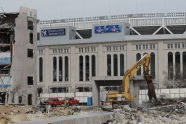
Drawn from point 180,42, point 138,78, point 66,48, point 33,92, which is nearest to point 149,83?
point 138,78

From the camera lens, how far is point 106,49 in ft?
464

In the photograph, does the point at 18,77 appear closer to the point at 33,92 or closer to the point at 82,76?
the point at 33,92

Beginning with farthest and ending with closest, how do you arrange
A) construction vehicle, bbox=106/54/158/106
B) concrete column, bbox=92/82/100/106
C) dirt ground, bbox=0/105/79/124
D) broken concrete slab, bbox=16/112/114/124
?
concrete column, bbox=92/82/100/106 < construction vehicle, bbox=106/54/158/106 < dirt ground, bbox=0/105/79/124 < broken concrete slab, bbox=16/112/114/124

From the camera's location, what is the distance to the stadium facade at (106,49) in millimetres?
135750

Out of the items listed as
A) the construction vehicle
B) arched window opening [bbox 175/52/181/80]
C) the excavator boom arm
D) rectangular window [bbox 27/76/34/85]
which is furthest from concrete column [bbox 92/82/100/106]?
arched window opening [bbox 175/52/181/80]

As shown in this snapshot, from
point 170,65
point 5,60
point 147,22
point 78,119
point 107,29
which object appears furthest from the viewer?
point 147,22

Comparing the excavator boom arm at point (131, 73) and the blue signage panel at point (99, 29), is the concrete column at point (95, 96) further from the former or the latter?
the blue signage panel at point (99, 29)

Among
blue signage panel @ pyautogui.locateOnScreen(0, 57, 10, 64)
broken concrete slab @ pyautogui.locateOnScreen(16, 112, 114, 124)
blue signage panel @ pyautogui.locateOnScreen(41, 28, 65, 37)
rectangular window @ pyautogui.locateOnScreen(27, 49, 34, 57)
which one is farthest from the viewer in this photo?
blue signage panel @ pyautogui.locateOnScreen(41, 28, 65, 37)

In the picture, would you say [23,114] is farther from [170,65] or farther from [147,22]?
[147,22]

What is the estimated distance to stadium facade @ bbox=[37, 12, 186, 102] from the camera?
136 m

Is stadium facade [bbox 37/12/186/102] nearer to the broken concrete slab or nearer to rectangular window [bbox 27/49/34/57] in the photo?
rectangular window [bbox 27/49/34/57]

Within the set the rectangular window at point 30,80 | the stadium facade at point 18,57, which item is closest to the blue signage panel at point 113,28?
the stadium facade at point 18,57

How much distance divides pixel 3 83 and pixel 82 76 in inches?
2752

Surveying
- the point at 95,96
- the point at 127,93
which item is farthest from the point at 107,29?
the point at 127,93
